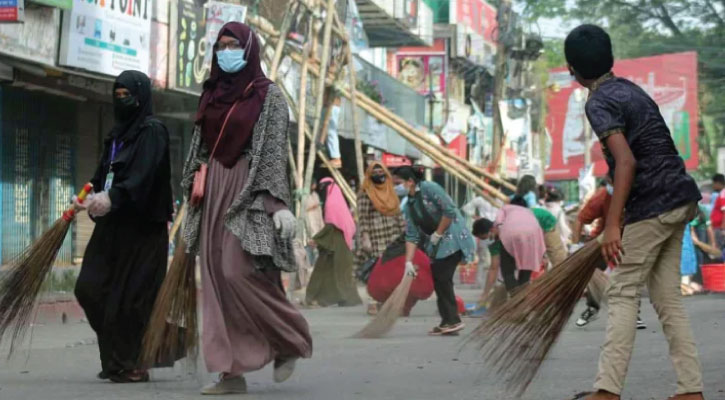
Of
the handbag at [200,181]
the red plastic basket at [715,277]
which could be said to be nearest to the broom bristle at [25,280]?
the handbag at [200,181]

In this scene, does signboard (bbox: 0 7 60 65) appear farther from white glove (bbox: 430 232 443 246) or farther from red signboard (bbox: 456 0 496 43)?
red signboard (bbox: 456 0 496 43)

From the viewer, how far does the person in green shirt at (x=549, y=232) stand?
48.2 ft

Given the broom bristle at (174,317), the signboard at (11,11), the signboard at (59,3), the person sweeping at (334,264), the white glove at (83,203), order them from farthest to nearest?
the person sweeping at (334,264), the signboard at (59,3), the signboard at (11,11), the white glove at (83,203), the broom bristle at (174,317)

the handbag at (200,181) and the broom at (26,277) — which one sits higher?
the handbag at (200,181)

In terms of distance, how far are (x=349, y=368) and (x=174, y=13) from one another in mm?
11531

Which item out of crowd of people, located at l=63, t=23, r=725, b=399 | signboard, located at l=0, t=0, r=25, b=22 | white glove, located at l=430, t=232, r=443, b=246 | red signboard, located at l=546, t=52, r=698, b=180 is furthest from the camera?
red signboard, located at l=546, t=52, r=698, b=180

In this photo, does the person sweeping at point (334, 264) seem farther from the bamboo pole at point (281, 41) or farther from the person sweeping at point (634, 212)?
the person sweeping at point (634, 212)

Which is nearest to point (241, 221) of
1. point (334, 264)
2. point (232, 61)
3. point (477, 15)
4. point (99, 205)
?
point (232, 61)

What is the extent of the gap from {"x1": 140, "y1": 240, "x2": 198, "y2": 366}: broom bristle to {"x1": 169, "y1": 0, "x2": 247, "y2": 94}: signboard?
487 inches

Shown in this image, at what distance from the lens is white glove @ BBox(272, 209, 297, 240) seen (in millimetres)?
7215

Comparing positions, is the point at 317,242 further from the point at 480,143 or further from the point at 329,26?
the point at 480,143

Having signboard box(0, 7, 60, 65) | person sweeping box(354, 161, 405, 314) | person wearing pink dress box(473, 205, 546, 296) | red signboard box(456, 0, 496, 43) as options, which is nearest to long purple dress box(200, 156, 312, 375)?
person wearing pink dress box(473, 205, 546, 296)

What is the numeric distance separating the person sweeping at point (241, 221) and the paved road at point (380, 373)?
0.23 metres

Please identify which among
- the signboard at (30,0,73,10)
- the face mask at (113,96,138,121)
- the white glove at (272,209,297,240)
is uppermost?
the signboard at (30,0,73,10)
